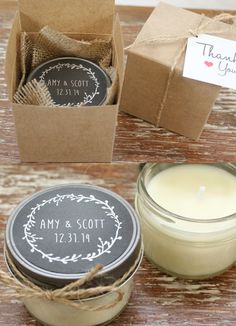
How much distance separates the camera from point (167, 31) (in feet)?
2.48

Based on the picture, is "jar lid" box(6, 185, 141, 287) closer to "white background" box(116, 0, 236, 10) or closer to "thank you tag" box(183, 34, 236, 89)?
"thank you tag" box(183, 34, 236, 89)

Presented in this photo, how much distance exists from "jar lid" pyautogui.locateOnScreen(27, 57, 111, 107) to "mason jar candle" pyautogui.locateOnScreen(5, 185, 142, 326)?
0.17m

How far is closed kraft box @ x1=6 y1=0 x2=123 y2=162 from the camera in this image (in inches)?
26.0

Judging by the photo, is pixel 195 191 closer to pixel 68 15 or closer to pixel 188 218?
pixel 188 218

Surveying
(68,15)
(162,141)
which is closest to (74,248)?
(162,141)

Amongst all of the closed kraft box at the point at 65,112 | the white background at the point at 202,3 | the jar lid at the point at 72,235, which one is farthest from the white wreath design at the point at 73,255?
the white background at the point at 202,3

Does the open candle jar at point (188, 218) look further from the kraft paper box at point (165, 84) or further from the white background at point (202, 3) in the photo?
the white background at point (202, 3)

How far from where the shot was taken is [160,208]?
0.60 meters

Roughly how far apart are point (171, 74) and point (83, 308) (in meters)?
0.34

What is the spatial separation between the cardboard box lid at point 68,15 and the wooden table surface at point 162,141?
0.35ft

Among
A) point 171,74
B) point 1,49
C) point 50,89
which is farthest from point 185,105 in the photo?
point 1,49

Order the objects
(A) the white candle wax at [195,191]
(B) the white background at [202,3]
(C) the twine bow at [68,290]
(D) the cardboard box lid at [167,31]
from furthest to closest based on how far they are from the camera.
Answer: (B) the white background at [202,3] < (D) the cardboard box lid at [167,31] < (A) the white candle wax at [195,191] < (C) the twine bow at [68,290]

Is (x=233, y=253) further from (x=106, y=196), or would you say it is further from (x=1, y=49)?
(x=1, y=49)

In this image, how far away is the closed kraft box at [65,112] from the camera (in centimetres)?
66
